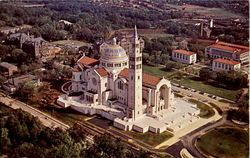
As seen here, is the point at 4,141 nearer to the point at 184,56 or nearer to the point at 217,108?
the point at 217,108

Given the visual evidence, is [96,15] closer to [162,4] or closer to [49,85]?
[162,4]

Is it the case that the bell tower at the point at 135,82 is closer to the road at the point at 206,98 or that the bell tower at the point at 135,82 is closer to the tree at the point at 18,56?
the road at the point at 206,98

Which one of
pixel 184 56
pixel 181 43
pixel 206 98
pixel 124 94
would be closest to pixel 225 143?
pixel 206 98

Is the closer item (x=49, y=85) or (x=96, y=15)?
(x=49, y=85)

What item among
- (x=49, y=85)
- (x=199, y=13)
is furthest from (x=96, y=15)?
(x=49, y=85)

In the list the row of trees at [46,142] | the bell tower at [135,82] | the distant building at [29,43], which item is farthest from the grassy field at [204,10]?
the row of trees at [46,142]

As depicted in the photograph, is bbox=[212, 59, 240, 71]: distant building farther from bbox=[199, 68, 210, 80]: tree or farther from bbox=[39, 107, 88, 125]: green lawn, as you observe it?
bbox=[39, 107, 88, 125]: green lawn
